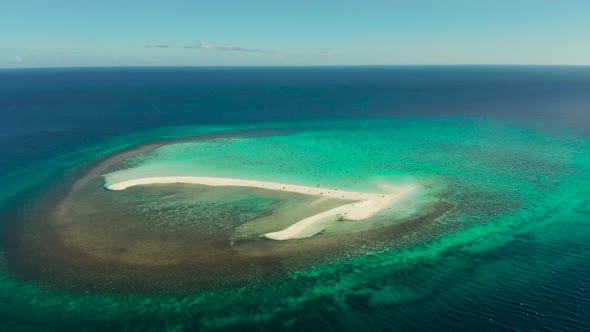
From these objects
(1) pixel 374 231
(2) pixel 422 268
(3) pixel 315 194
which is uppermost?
(3) pixel 315 194

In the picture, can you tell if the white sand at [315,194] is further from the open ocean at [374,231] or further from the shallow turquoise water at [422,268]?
the open ocean at [374,231]

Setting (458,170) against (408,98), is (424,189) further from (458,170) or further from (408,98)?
(408,98)

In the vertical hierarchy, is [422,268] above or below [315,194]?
below

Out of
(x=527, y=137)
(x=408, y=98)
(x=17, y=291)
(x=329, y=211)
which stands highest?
(x=408, y=98)

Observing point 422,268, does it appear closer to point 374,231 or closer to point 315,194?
point 374,231

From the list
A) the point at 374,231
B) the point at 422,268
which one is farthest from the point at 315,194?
the point at 422,268

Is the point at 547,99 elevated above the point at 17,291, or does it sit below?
above

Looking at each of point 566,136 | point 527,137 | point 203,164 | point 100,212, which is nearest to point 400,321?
point 100,212
